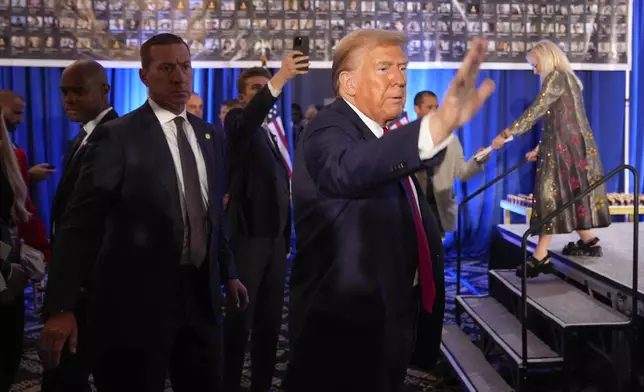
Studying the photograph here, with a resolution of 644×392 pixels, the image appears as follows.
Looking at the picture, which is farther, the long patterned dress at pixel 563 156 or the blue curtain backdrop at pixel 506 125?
the blue curtain backdrop at pixel 506 125

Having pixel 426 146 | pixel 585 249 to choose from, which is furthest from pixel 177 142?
pixel 585 249

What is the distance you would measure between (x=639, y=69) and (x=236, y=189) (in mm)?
5842

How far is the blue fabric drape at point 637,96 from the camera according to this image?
23.4 ft

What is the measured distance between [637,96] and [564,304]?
4.84 m

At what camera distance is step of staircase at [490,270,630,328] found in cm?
299

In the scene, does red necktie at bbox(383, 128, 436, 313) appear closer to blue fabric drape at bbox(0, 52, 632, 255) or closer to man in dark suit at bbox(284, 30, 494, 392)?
man in dark suit at bbox(284, 30, 494, 392)

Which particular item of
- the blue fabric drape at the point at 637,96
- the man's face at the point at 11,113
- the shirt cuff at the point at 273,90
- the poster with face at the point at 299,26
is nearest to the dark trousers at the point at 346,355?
the shirt cuff at the point at 273,90

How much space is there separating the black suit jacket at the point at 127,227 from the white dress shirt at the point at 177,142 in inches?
2.0

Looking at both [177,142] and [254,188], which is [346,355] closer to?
[177,142]

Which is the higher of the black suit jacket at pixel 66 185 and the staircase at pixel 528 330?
the black suit jacket at pixel 66 185

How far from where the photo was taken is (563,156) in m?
3.73

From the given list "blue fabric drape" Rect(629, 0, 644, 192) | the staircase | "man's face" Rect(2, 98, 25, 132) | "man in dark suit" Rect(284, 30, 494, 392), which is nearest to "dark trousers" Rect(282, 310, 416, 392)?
"man in dark suit" Rect(284, 30, 494, 392)

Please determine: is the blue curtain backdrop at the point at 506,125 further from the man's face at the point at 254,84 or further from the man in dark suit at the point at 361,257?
the man in dark suit at the point at 361,257

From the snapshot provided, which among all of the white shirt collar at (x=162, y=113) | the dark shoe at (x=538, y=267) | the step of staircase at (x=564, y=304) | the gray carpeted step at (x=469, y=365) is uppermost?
the white shirt collar at (x=162, y=113)
